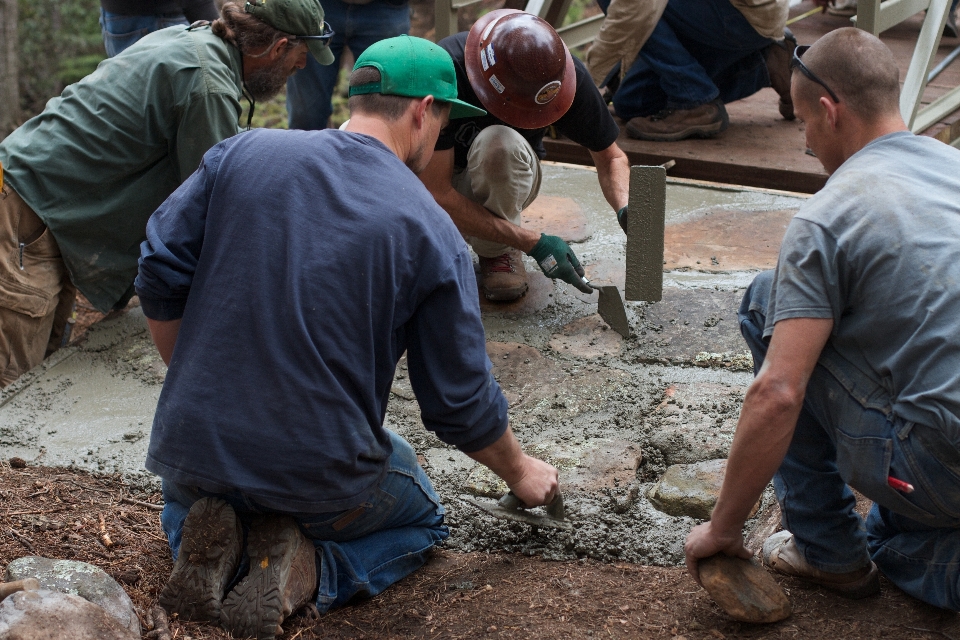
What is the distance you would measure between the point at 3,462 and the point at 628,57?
358 centimetres

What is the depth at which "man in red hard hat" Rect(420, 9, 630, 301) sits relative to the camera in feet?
10.1

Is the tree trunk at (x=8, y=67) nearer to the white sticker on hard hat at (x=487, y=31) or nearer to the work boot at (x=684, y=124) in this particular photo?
the work boot at (x=684, y=124)

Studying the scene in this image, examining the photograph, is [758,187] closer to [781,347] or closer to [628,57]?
[628,57]

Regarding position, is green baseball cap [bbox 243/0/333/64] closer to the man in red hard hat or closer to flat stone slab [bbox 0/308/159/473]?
the man in red hard hat

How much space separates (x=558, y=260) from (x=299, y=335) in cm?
174

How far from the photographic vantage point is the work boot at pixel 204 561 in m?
1.94

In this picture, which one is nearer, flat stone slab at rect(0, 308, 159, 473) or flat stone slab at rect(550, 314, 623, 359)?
flat stone slab at rect(0, 308, 159, 473)

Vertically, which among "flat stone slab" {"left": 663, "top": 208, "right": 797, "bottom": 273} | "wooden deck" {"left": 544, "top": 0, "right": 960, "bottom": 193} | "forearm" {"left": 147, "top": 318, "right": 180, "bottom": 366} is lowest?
"flat stone slab" {"left": 663, "top": 208, "right": 797, "bottom": 273}

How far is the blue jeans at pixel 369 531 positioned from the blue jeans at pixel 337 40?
10.1ft

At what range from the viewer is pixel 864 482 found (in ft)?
6.12

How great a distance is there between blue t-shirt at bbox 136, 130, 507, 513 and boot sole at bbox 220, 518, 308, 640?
99 millimetres

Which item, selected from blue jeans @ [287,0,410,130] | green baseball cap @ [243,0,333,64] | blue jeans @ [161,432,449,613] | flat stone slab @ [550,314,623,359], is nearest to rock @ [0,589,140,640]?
blue jeans @ [161,432,449,613]

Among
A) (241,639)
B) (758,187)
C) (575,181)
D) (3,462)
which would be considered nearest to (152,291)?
(241,639)

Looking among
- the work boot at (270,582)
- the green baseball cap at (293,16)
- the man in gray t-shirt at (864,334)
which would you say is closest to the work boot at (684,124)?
the green baseball cap at (293,16)
